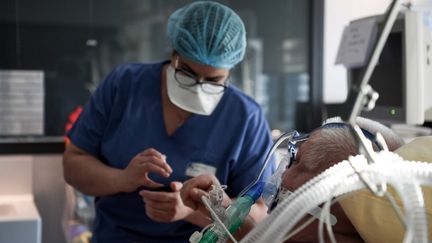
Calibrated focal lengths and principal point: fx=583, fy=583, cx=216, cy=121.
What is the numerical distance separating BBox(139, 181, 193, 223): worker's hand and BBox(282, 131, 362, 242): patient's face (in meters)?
0.49

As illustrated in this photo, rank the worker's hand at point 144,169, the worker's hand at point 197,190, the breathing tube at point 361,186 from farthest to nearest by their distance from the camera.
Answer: the worker's hand at point 144,169, the worker's hand at point 197,190, the breathing tube at point 361,186

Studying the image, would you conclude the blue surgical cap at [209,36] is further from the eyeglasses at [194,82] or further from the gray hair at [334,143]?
the gray hair at [334,143]

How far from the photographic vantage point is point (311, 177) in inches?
42.1

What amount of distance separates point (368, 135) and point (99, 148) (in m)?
1.01

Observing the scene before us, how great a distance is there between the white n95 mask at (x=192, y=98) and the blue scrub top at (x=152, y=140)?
0.08 feet

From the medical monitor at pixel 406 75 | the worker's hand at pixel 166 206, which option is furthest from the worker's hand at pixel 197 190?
the medical monitor at pixel 406 75

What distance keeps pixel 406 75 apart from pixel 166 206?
2.79 feet

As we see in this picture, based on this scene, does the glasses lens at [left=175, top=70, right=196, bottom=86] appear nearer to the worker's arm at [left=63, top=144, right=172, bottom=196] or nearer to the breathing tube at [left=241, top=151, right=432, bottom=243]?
the worker's arm at [left=63, top=144, right=172, bottom=196]

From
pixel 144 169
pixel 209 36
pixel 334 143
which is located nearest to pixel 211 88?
pixel 209 36

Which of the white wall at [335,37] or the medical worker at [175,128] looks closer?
the medical worker at [175,128]

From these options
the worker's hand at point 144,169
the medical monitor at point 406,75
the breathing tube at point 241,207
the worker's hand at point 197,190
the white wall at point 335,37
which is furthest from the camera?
the white wall at point 335,37

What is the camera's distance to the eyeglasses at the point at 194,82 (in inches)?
70.9

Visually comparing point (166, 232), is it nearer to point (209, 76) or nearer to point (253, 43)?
point (209, 76)

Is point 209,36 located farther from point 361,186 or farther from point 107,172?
point 361,186
